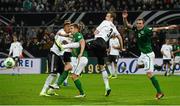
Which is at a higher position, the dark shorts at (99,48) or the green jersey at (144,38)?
the green jersey at (144,38)

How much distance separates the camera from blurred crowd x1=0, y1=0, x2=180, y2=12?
131ft

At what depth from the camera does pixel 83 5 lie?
41.5 metres

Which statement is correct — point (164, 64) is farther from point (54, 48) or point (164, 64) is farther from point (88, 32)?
point (54, 48)

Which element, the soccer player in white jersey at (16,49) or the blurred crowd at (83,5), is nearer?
the soccer player in white jersey at (16,49)

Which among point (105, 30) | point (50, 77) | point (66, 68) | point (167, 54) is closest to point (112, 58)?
point (167, 54)

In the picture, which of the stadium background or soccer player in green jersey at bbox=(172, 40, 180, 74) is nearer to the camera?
soccer player in green jersey at bbox=(172, 40, 180, 74)

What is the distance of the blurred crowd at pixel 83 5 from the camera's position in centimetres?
3988

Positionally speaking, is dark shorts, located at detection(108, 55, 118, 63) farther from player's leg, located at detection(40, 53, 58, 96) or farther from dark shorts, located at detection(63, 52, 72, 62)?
dark shorts, located at detection(63, 52, 72, 62)

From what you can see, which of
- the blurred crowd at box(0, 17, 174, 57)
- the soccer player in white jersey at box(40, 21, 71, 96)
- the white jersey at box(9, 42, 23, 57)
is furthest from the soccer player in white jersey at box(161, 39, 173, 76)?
the soccer player in white jersey at box(40, 21, 71, 96)

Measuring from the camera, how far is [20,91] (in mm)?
20203

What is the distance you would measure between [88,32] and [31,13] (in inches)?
241

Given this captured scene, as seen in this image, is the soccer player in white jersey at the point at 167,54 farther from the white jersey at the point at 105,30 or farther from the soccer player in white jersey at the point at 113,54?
the white jersey at the point at 105,30

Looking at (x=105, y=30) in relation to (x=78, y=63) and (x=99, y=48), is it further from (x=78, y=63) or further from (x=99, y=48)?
(x=78, y=63)

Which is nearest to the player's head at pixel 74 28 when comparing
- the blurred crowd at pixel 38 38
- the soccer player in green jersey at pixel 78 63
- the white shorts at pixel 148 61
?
the soccer player in green jersey at pixel 78 63
